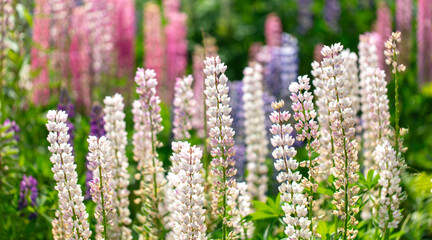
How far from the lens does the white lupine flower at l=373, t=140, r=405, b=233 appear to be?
1.80 m

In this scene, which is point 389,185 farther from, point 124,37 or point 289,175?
point 124,37

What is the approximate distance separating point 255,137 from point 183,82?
863 millimetres

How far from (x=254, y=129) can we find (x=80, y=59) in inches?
115

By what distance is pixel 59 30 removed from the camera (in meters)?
5.01

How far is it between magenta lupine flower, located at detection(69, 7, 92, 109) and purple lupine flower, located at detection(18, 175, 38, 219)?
2.68 meters

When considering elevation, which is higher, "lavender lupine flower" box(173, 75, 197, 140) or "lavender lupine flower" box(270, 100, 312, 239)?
"lavender lupine flower" box(173, 75, 197, 140)

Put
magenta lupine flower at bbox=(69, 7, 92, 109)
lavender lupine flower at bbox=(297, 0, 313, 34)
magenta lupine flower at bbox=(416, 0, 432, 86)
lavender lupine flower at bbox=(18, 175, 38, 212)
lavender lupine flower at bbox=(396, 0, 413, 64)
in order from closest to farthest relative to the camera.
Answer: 1. lavender lupine flower at bbox=(18, 175, 38, 212)
2. magenta lupine flower at bbox=(69, 7, 92, 109)
3. magenta lupine flower at bbox=(416, 0, 432, 86)
4. lavender lupine flower at bbox=(396, 0, 413, 64)
5. lavender lupine flower at bbox=(297, 0, 313, 34)

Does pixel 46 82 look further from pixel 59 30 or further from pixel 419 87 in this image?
pixel 419 87

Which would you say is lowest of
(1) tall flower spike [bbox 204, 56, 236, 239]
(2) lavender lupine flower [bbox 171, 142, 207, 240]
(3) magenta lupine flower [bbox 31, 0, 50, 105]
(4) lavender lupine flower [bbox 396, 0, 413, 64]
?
(2) lavender lupine flower [bbox 171, 142, 207, 240]

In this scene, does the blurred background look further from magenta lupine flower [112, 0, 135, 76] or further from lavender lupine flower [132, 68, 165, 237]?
lavender lupine flower [132, 68, 165, 237]

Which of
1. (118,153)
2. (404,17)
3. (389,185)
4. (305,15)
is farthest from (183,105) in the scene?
(305,15)

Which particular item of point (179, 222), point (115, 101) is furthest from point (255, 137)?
point (179, 222)

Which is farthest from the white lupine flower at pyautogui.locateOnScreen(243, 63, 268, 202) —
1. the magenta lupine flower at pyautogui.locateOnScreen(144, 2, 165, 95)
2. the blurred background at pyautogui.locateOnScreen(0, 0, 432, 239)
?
the magenta lupine flower at pyautogui.locateOnScreen(144, 2, 165, 95)

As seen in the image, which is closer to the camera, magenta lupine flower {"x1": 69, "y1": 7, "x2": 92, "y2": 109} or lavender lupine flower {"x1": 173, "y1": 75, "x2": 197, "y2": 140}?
lavender lupine flower {"x1": 173, "y1": 75, "x2": 197, "y2": 140}
